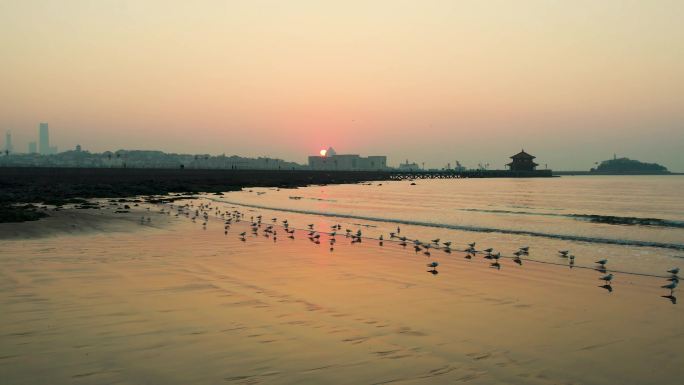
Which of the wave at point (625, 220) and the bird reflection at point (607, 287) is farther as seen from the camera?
the wave at point (625, 220)

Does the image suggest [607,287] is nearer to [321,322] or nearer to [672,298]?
[672,298]

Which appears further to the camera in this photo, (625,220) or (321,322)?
(625,220)

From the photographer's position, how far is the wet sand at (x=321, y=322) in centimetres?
830

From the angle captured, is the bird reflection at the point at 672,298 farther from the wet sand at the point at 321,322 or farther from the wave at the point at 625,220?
the wave at the point at 625,220

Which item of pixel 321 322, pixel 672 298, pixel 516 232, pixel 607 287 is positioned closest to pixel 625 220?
pixel 516 232

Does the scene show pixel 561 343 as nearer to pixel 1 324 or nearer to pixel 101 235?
pixel 1 324

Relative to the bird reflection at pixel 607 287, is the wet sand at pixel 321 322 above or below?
above

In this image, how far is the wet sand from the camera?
830 centimetres

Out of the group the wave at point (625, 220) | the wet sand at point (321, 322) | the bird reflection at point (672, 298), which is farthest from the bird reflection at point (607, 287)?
the wave at point (625, 220)

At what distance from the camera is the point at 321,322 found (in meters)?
11.1

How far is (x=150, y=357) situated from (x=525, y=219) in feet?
122

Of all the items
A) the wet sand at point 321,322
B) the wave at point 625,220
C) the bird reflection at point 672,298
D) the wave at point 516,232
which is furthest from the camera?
the wave at point 625,220

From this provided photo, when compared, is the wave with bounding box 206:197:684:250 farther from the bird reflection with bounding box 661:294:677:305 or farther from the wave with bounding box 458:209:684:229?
the bird reflection with bounding box 661:294:677:305

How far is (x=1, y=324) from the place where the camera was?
10.3 m
